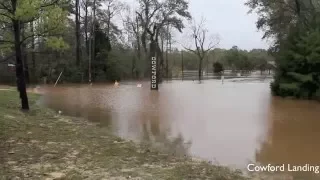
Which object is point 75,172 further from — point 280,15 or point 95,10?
point 95,10

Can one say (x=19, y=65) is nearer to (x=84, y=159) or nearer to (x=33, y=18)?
(x=33, y=18)

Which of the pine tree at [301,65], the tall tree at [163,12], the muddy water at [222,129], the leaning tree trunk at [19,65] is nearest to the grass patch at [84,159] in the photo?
the muddy water at [222,129]

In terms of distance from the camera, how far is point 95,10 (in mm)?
49969

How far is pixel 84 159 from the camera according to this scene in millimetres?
7484

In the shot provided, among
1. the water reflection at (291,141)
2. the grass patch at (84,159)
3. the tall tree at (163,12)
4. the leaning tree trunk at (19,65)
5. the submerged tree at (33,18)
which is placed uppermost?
the tall tree at (163,12)

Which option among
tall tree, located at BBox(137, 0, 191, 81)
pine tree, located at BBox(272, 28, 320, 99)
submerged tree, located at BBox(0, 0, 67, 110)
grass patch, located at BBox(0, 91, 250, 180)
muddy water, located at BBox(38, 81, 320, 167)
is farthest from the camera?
tall tree, located at BBox(137, 0, 191, 81)

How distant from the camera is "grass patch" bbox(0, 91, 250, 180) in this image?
6395 mm

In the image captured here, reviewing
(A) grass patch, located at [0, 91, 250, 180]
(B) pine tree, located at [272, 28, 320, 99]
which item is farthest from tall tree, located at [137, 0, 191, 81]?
(A) grass patch, located at [0, 91, 250, 180]

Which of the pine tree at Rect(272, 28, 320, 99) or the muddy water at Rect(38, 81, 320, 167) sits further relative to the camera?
the pine tree at Rect(272, 28, 320, 99)

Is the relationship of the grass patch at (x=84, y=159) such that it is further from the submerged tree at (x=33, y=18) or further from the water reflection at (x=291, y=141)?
the submerged tree at (x=33, y=18)

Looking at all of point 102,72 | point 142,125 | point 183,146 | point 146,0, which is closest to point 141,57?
point 146,0

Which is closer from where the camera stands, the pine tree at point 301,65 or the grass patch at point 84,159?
the grass patch at point 84,159

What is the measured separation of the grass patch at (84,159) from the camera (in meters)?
6.39

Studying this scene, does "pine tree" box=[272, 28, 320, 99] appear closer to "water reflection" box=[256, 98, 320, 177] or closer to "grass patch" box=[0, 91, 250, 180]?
"water reflection" box=[256, 98, 320, 177]
